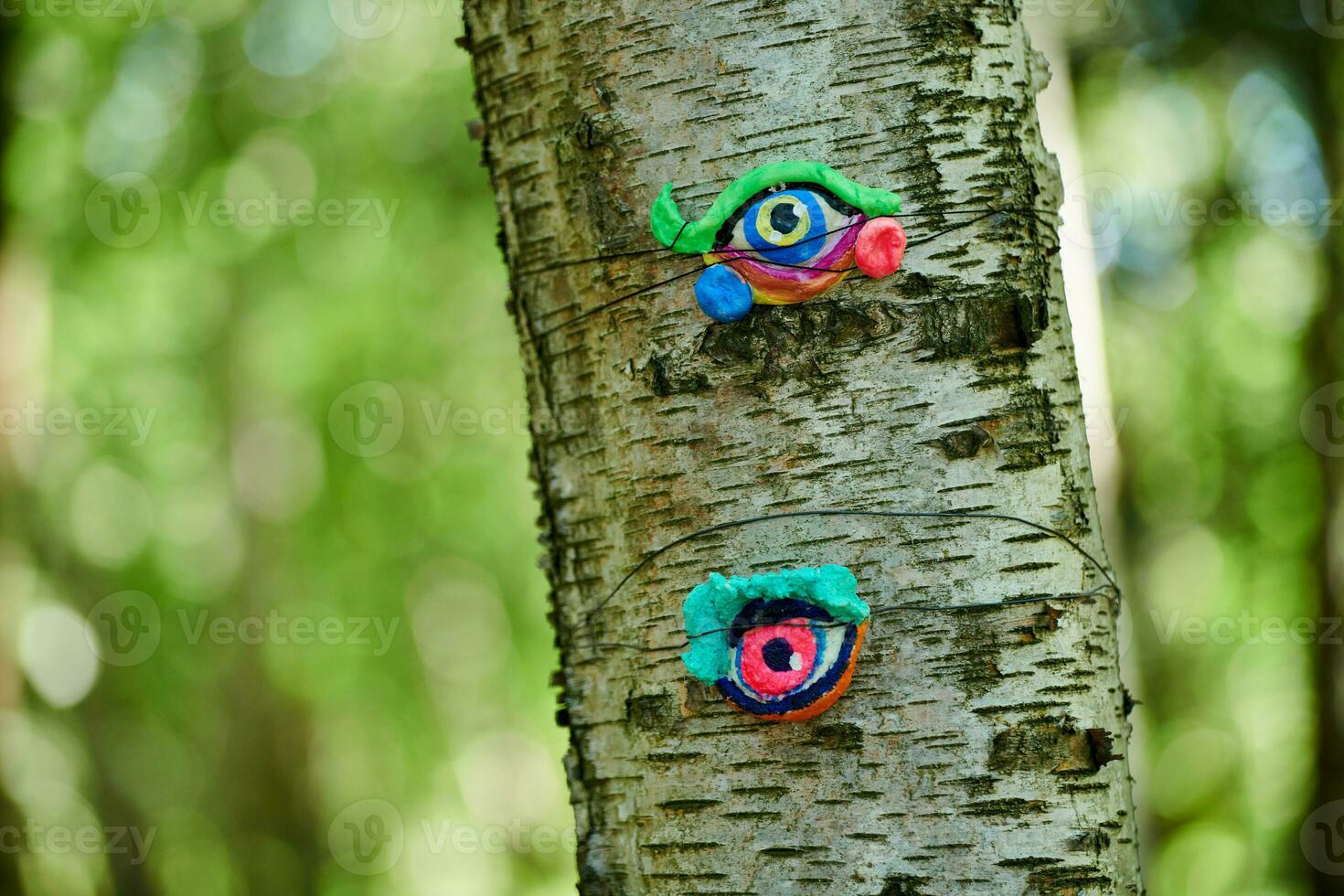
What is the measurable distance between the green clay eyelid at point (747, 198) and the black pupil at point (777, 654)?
17.8 inches

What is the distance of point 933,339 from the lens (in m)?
1.19

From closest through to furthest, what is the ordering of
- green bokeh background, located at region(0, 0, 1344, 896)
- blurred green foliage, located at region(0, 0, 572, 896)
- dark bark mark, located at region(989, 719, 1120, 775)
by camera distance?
dark bark mark, located at region(989, 719, 1120, 775) → green bokeh background, located at region(0, 0, 1344, 896) → blurred green foliage, located at region(0, 0, 572, 896)

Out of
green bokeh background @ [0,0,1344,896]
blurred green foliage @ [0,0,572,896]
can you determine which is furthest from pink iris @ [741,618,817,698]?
blurred green foliage @ [0,0,572,896]

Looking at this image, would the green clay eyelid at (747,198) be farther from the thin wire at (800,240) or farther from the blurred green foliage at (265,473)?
the blurred green foliage at (265,473)

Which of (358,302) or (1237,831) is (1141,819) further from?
(358,302)

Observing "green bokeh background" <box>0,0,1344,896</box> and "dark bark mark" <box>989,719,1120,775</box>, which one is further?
"green bokeh background" <box>0,0,1344,896</box>

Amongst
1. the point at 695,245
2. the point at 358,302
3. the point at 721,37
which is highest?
the point at 358,302

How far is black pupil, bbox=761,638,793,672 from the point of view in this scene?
117cm

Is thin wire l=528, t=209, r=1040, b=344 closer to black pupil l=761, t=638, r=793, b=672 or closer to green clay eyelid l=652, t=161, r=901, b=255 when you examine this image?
green clay eyelid l=652, t=161, r=901, b=255

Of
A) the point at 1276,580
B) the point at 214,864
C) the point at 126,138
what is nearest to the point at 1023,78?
the point at 126,138

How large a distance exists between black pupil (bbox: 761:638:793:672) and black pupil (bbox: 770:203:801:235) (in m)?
0.46

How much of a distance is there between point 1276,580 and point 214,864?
11.1 metres

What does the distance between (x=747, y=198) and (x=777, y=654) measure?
1.69 ft

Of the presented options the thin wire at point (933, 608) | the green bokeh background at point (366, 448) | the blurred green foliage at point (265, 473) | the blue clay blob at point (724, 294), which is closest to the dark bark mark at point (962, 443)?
the thin wire at point (933, 608)
